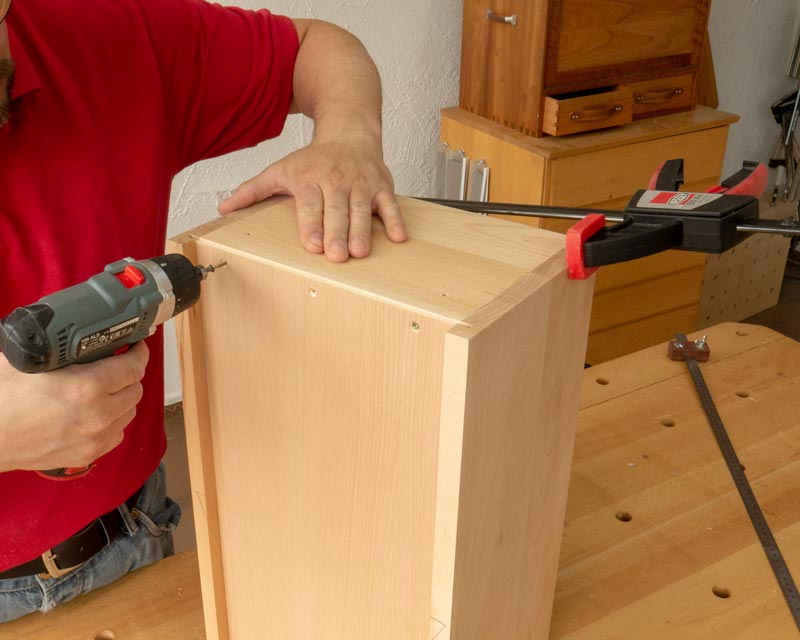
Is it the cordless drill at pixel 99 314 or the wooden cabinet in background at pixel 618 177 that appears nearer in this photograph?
the cordless drill at pixel 99 314

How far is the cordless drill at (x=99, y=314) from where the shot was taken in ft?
2.17

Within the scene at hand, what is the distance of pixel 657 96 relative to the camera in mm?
2455

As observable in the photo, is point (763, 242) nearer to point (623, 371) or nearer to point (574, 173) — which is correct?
point (574, 173)

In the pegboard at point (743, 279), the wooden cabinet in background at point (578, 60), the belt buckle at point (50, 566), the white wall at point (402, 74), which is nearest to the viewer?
the belt buckle at point (50, 566)

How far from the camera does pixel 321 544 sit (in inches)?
34.0

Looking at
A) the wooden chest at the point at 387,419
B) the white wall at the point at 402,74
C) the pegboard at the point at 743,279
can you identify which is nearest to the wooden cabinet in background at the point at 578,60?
the white wall at the point at 402,74

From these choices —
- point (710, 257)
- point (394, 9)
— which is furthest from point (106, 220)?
point (710, 257)

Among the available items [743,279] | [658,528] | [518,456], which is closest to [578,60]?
[743,279]

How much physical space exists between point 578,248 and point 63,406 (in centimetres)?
48

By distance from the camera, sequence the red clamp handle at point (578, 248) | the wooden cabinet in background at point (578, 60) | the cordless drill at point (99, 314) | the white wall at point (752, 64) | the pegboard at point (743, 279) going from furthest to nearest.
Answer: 1. the white wall at point (752, 64)
2. the pegboard at point (743, 279)
3. the wooden cabinet in background at point (578, 60)
4. the red clamp handle at point (578, 248)
5. the cordless drill at point (99, 314)

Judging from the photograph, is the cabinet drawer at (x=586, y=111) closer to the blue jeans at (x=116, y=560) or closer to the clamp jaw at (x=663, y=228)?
the clamp jaw at (x=663, y=228)

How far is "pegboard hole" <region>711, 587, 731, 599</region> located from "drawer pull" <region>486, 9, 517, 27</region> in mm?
1667

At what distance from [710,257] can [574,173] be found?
0.99 m

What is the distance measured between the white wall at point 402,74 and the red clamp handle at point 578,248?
1.69 m
